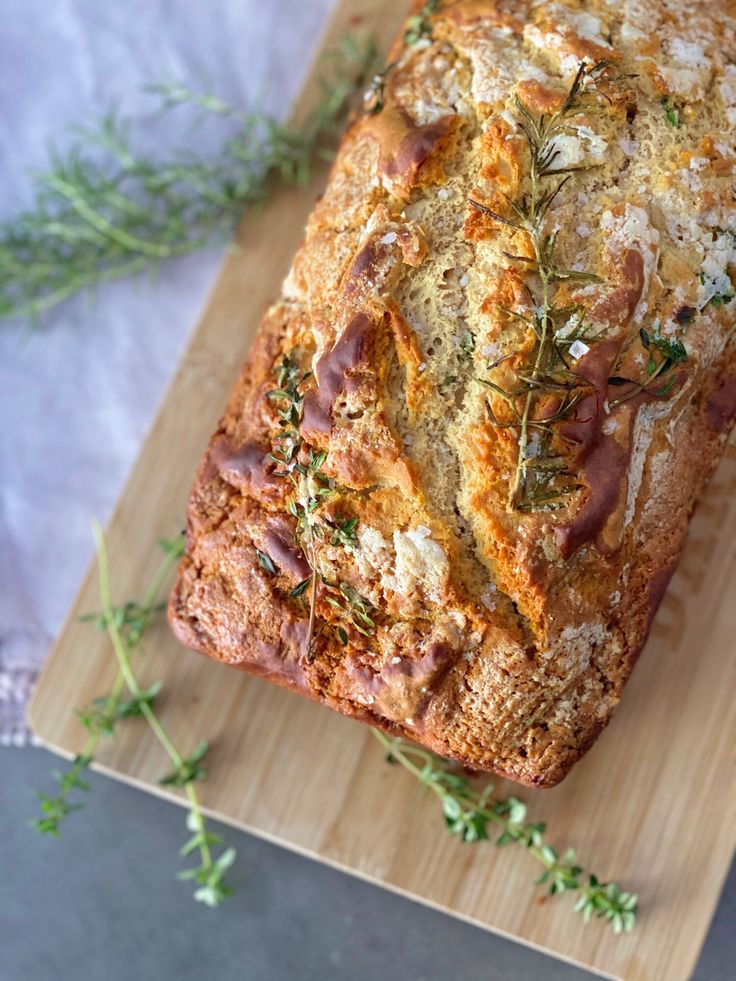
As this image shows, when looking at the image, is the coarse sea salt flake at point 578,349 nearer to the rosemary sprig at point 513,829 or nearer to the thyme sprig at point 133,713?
the rosemary sprig at point 513,829

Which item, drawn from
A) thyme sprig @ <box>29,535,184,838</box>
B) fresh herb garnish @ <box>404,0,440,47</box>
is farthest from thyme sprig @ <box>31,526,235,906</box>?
A: fresh herb garnish @ <box>404,0,440,47</box>

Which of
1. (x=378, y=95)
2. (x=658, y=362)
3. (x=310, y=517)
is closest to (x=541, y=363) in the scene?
(x=658, y=362)

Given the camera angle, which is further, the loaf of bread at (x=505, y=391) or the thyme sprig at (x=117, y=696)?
the thyme sprig at (x=117, y=696)

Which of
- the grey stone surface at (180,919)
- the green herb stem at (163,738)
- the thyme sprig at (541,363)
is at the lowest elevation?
the grey stone surface at (180,919)

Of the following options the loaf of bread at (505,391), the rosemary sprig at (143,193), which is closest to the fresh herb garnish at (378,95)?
the loaf of bread at (505,391)

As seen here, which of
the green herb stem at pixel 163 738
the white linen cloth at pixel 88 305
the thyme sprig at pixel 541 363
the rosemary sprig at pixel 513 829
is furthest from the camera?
the white linen cloth at pixel 88 305

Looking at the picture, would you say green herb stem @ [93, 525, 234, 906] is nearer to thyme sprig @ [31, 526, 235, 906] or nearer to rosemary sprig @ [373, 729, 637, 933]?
thyme sprig @ [31, 526, 235, 906]

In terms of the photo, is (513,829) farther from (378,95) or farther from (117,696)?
(378,95)
